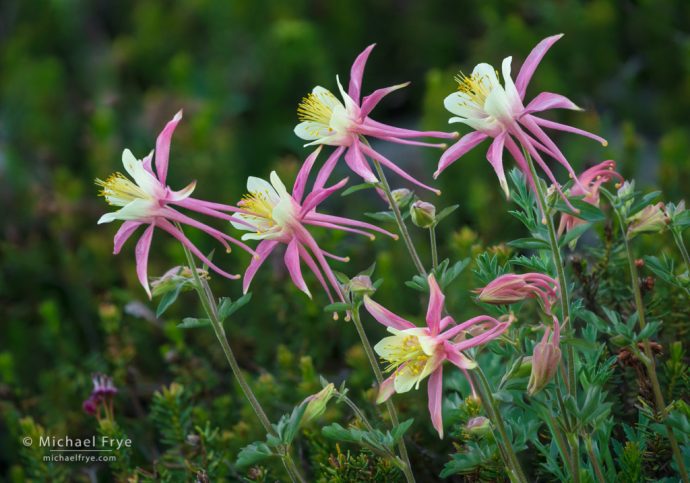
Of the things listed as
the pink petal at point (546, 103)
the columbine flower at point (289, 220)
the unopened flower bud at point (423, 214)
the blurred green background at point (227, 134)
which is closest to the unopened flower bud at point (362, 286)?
the columbine flower at point (289, 220)

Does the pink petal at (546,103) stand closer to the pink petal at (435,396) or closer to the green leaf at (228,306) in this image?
the pink petal at (435,396)

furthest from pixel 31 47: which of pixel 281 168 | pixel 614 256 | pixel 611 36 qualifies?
pixel 614 256

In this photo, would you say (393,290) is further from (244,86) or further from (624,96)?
(244,86)

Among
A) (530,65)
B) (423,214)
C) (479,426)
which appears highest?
(530,65)

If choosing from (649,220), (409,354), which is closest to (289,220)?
(409,354)

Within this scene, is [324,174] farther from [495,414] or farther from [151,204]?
[495,414]

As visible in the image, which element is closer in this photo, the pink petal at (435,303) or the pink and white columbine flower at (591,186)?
the pink petal at (435,303)

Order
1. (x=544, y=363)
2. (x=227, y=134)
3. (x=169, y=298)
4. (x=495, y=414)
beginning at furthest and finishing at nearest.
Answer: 1. (x=227, y=134)
2. (x=169, y=298)
3. (x=495, y=414)
4. (x=544, y=363)
